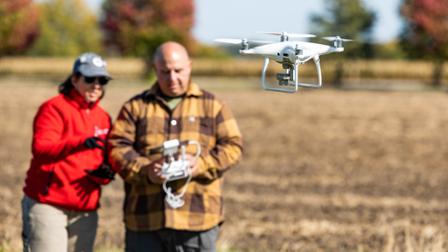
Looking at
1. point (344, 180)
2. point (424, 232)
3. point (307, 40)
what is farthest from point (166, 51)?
point (344, 180)

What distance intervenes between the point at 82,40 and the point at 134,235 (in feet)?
279

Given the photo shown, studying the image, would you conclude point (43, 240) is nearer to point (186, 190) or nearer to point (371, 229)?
point (186, 190)

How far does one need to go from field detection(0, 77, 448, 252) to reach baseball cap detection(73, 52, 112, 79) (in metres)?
2.04

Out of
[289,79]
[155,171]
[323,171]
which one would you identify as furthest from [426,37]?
[289,79]

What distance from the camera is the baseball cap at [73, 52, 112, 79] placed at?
5.12 meters

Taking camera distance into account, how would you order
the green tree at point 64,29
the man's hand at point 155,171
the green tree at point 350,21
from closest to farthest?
the man's hand at point 155,171, the green tree at point 350,21, the green tree at point 64,29

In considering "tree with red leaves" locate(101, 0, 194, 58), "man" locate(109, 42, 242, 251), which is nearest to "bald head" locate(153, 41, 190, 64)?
"man" locate(109, 42, 242, 251)

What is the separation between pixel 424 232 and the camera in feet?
30.7

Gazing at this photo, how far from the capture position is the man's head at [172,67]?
488 centimetres

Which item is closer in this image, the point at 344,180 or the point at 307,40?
the point at 307,40

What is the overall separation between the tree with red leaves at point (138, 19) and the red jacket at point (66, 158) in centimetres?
6792

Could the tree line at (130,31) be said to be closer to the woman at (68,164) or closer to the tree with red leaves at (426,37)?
the tree with red leaves at (426,37)

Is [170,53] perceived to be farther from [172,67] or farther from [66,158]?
[66,158]

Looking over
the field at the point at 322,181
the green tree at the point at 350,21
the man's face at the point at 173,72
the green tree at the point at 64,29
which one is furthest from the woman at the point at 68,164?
the green tree at the point at 64,29
